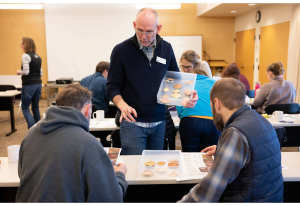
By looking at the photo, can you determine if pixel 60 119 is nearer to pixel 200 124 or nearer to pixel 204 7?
pixel 200 124

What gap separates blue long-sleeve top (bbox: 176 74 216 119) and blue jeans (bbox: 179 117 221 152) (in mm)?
47

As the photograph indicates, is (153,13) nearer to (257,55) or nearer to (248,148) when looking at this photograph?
(248,148)

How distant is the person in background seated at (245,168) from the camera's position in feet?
4.30

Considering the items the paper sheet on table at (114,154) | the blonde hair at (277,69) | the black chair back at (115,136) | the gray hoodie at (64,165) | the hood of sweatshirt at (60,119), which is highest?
the blonde hair at (277,69)

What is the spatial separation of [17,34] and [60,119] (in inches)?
367

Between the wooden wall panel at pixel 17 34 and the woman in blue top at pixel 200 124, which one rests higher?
the wooden wall panel at pixel 17 34

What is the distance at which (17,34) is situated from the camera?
364 inches

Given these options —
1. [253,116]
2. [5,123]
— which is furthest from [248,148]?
[5,123]

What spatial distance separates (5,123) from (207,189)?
20.8 feet

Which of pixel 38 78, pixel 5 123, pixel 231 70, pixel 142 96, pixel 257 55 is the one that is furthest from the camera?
pixel 257 55

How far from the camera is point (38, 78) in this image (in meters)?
5.40

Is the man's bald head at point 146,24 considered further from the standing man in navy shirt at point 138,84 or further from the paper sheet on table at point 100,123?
the paper sheet on table at point 100,123

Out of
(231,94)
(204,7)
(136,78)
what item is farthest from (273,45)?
(231,94)

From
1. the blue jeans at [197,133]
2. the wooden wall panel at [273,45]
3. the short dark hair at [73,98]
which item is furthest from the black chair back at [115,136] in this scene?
the wooden wall panel at [273,45]
